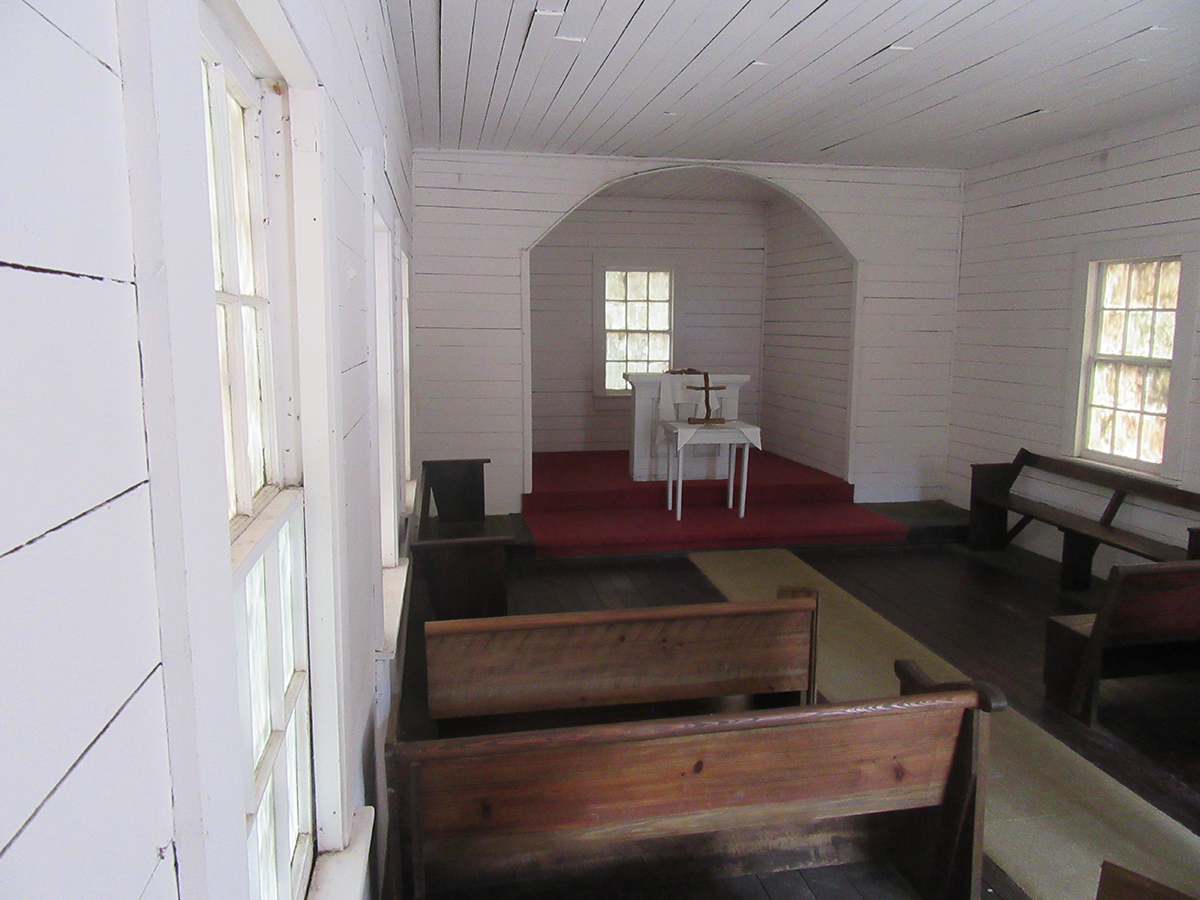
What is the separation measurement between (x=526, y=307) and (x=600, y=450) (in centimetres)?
261

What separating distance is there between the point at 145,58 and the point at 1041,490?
619cm

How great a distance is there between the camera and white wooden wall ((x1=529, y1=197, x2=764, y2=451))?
8.26m

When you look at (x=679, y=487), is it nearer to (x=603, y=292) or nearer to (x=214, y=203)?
(x=603, y=292)

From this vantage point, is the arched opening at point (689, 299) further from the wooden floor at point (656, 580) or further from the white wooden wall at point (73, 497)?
the white wooden wall at point (73, 497)

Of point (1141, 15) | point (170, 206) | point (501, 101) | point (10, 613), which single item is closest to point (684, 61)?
point (501, 101)

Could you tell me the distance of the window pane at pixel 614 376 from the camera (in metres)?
8.43

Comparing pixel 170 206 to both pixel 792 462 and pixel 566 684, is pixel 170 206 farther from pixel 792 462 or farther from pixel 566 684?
pixel 792 462

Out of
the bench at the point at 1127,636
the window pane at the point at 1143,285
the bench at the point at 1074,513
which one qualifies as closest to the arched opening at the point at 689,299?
the bench at the point at 1074,513

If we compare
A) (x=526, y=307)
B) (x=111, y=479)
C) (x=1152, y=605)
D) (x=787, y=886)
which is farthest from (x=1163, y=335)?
(x=111, y=479)

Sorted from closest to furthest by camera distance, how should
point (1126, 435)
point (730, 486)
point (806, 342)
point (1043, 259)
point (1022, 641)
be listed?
point (1022, 641) < point (1126, 435) < point (1043, 259) < point (730, 486) < point (806, 342)

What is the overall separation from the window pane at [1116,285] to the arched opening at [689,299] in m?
2.72

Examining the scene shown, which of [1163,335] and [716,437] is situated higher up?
[1163,335]

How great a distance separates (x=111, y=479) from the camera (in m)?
0.50

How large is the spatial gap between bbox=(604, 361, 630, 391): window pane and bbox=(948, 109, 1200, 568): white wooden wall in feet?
10.4
